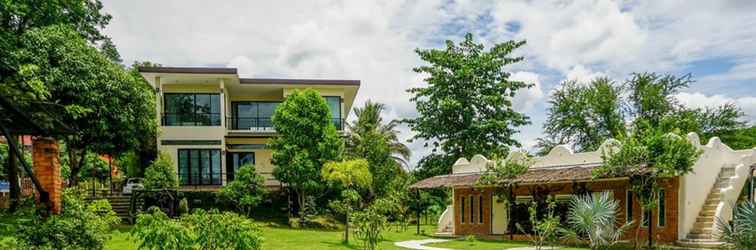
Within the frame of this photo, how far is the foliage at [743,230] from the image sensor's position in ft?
32.4

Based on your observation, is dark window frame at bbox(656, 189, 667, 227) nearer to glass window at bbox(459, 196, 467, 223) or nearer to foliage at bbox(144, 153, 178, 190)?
glass window at bbox(459, 196, 467, 223)

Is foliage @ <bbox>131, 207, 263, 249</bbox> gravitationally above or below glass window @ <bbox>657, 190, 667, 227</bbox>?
above

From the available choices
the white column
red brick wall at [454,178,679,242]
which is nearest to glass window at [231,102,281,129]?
the white column

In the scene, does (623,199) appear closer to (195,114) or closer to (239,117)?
(195,114)

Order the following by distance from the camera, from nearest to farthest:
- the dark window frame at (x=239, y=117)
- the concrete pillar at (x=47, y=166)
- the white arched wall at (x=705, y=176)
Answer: the concrete pillar at (x=47, y=166), the white arched wall at (x=705, y=176), the dark window frame at (x=239, y=117)

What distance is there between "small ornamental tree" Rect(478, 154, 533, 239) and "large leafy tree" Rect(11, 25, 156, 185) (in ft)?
42.6

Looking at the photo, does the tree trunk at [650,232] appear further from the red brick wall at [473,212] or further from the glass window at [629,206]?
the red brick wall at [473,212]

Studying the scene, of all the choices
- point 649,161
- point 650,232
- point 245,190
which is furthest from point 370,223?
point 245,190

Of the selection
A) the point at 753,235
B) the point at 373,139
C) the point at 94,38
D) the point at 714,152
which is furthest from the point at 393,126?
the point at 753,235

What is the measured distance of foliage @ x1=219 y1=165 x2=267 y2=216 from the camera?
69.2 ft

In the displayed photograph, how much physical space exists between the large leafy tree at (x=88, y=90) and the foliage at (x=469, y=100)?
601 inches

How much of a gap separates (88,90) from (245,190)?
7662 mm

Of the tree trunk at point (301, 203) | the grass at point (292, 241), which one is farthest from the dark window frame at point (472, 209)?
the tree trunk at point (301, 203)

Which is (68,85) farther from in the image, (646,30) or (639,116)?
(639,116)
